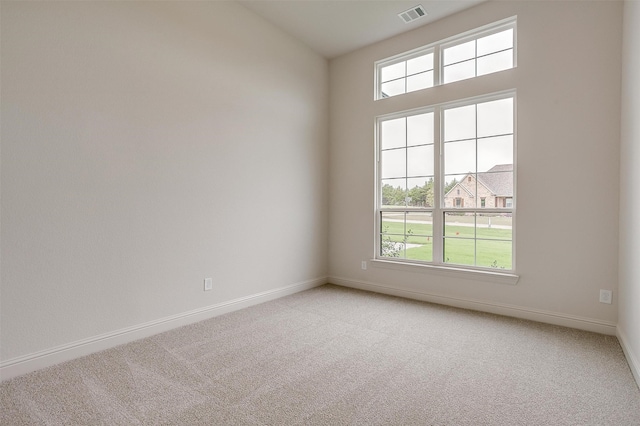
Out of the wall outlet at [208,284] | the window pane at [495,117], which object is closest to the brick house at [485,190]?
the window pane at [495,117]

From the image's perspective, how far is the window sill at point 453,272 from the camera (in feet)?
10.8

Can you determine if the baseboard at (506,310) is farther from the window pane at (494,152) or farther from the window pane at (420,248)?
the window pane at (494,152)

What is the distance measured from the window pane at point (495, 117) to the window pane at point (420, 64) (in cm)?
85

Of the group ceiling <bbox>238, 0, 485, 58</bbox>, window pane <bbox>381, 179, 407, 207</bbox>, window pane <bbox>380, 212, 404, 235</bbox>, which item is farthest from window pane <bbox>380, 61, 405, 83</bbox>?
window pane <bbox>380, 212, 404, 235</bbox>

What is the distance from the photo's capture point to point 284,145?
4.04 m

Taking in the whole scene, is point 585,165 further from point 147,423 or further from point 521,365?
point 147,423

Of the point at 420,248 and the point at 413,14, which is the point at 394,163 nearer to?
the point at 420,248

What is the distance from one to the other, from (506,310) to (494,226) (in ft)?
2.88

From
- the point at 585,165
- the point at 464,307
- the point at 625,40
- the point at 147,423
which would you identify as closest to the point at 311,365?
the point at 147,423

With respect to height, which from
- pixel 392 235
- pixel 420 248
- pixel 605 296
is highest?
pixel 392 235

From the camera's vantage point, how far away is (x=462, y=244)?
366 centimetres

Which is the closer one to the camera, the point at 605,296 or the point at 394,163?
the point at 605,296

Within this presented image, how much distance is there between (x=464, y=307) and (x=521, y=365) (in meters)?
1.32

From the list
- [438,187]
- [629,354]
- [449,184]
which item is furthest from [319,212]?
[629,354]
